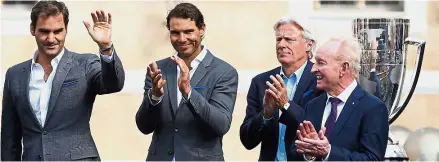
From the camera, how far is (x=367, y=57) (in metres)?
7.13

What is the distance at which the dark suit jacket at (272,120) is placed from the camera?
6391 mm

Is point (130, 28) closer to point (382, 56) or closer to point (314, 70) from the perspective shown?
point (382, 56)

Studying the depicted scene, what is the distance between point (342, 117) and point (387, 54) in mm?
1268

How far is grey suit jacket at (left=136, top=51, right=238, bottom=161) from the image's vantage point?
6477 millimetres

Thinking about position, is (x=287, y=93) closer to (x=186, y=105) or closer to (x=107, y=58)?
(x=186, y=105)

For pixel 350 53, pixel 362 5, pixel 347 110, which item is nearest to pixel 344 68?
pixel 350 53

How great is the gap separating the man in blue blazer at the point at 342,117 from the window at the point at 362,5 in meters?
5.07

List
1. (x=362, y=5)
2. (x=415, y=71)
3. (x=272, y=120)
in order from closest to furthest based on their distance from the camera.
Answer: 1. (x=272, y=120)
2. (x=415, y=71)
3. (x=362, y=5)

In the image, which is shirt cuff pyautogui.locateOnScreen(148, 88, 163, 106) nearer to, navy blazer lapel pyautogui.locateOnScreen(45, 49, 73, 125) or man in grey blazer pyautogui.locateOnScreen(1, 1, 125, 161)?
man in grey blazer pyautogui.locateOnScreen(1, 1, 125, 161)

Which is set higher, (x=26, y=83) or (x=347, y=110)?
(x=26, y=83)

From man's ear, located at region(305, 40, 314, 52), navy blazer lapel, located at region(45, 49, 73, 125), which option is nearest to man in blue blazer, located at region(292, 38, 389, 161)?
man's ear, located at region(305, 40, 314, 52)

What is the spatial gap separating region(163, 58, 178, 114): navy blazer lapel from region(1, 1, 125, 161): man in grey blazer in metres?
0.22

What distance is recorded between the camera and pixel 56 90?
6.48 meters

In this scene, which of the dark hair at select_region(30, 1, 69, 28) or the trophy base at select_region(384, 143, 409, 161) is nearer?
the dark hair at select_region(30, 1, 69, 28)
